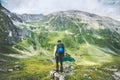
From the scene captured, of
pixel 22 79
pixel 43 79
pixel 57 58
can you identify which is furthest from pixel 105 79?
pixel 57 58

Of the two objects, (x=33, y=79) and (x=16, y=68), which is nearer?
(x=33, y=79)

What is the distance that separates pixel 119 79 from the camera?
403 ft

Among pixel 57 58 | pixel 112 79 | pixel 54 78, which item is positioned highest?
pixel 57 58

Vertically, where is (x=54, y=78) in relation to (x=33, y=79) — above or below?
above

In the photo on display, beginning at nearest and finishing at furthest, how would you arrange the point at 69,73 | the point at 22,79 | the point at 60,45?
the point at 60,45
the point at 69,73
the point at 22,79

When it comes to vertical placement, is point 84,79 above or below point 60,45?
below

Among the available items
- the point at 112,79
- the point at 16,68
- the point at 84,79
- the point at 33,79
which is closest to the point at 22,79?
the point at 33,79

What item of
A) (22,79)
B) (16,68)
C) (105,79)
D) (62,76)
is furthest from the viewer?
(16,68)

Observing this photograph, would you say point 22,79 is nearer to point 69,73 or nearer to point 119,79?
point 119,79

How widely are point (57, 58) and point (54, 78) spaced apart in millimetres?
5477

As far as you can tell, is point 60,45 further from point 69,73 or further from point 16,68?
point 16,68

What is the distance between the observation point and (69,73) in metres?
57.4

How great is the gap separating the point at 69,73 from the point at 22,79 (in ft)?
248

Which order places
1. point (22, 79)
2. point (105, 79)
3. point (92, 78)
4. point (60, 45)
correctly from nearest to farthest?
point (60, 45) < point (92, 78) < point (105, 79) < point (22, 79)
